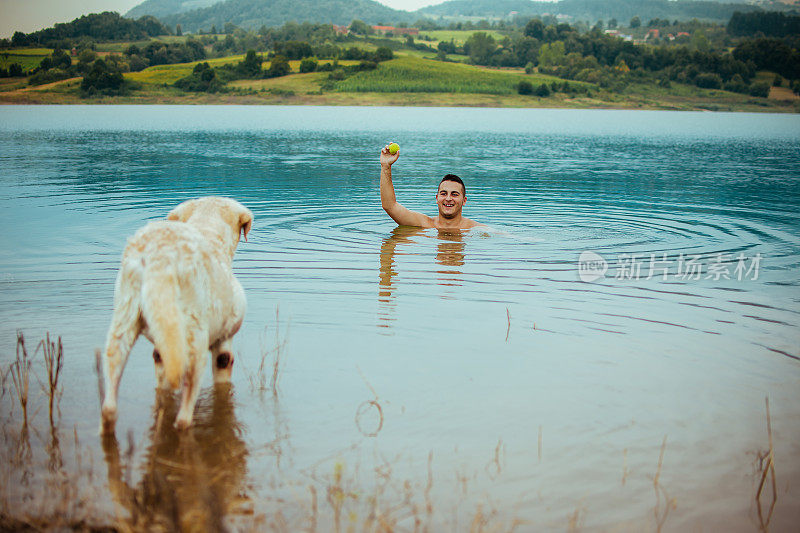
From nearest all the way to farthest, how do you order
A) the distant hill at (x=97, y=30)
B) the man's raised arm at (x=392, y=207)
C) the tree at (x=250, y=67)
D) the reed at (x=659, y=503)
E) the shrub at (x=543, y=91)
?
the reed at (x=659, y=503), the man's raised arm at (x=392, y=207), the shrub at (x=543, y=91), the tree at (x=250, y=67), the distant hill at (x=97, y=30)

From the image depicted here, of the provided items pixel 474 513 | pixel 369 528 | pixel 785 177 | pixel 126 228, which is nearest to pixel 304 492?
pixel 369 528

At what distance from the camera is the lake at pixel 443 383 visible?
14.1 ft

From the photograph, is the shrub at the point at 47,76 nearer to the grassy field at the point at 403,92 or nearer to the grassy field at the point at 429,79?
the grassy field at the point at 403,92

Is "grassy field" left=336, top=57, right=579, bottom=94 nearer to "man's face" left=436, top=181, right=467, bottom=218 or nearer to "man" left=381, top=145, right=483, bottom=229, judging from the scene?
"man" left=381, top=145, right=483, bottom=229

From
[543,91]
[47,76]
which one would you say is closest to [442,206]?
[47,76]

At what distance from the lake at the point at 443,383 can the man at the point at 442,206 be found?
1.62ft

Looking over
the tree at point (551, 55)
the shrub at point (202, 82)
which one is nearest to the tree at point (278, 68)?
the shrub at point (202, 82)

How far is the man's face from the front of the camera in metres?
13.6

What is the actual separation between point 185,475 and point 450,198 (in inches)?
391

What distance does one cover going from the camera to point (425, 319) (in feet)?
26.9

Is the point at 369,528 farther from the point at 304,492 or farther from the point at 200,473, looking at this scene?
the point at 200,473

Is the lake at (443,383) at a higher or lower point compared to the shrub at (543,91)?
lower

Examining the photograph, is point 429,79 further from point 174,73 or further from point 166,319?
point 166,319

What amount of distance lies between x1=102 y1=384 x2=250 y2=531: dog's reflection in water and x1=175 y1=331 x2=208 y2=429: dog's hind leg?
17 cm
